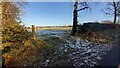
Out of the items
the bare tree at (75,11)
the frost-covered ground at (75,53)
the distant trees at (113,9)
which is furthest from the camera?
the distant trees at (113,9)

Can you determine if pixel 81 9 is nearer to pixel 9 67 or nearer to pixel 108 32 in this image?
pixel 108 32

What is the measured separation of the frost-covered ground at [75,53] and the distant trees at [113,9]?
4.35 feet

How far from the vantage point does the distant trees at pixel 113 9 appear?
25.6ft

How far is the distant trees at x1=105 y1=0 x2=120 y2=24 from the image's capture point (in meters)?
7.81

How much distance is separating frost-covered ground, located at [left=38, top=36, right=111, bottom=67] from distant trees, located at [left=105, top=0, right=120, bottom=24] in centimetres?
133

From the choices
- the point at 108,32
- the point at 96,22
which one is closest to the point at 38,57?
the point at 96,22

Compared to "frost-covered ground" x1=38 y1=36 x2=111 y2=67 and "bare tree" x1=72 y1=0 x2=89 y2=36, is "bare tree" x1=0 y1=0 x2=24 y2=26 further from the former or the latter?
"bare tree" x1=72 y1=0 x2=89 y2=36

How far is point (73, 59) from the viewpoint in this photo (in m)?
5.85

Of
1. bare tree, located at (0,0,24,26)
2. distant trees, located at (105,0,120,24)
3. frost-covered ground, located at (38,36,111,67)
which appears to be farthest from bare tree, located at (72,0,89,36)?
bare tree, located at (0,0,24,26)

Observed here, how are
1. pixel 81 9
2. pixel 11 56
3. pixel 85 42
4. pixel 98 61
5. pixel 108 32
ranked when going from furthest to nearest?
pixel 108 32 < pixel 81 9 < pixel 85 42 < pixel 11 56 < pixel 98 61

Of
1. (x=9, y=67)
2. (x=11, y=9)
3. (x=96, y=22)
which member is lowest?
(x=9, y=67)

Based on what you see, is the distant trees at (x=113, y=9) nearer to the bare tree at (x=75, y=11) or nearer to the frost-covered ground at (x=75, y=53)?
the bare tree at (x=75, y=11)

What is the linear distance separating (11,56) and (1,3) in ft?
4.51

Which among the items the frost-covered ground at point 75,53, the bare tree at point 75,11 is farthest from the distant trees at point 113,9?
the frost-covered ground at point 75,53
